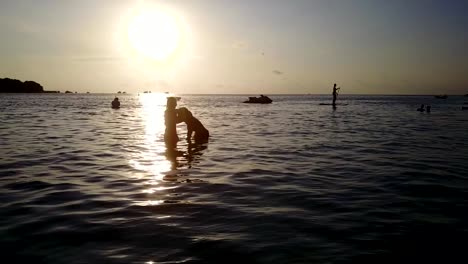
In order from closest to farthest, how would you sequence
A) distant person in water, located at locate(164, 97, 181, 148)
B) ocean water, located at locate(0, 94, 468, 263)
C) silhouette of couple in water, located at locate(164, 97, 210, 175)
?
ocean water, located at locate(0, 94, 468, 263)
silhouette of couple in water, located at locate(164, 97, 210, 175)
distant person in water, located at locate(164, 97, 181, 148)

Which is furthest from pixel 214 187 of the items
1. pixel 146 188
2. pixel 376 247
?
pixel 376 247

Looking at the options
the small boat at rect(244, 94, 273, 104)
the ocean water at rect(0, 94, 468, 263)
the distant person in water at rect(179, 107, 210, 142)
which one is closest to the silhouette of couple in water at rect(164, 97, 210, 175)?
the distant person in water at rect(179, 107, 210, 142)

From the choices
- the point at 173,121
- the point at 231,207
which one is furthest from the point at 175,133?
the point at 231,207

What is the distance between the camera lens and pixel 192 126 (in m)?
20.8

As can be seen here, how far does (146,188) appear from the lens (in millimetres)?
9633

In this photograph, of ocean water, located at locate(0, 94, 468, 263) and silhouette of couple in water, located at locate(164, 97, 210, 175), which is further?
silhouette of couple in water, located at locate(164, 97, 210, 175)

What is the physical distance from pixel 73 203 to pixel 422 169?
1131 centimetres

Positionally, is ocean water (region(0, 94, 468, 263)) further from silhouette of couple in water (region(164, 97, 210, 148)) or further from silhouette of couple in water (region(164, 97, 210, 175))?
silhouette of couple in water (region(164, 97, 210, 148))

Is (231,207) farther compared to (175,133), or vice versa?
(175,133)

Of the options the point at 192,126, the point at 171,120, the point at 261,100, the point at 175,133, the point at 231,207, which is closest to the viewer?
the point at 231,207

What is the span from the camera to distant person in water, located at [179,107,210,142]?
66.6 ft

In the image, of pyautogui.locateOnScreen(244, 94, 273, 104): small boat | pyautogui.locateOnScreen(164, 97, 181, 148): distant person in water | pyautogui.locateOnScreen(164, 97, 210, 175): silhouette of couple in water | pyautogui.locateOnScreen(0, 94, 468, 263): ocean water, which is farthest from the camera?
pyautogui.locateOnScreen(244, 94, 273, 104): small boat

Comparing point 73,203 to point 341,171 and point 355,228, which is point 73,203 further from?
point 341,171

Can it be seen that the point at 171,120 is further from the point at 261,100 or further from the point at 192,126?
the point at 261,100
